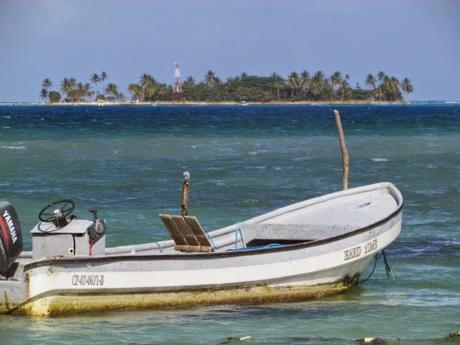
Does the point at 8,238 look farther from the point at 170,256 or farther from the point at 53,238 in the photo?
the point at 170,256

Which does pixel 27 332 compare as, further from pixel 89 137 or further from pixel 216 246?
pixel 89 137

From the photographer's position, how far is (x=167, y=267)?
1595 cm

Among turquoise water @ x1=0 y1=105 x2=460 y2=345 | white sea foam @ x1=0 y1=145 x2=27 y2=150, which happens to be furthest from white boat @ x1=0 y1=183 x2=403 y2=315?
white sea foam @ x1=0 y1=145 x2=27 y2=150

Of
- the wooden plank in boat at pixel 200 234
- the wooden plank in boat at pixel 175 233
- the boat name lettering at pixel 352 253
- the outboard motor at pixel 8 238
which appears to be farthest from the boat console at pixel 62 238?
the boat name lettering at pixel 352 253

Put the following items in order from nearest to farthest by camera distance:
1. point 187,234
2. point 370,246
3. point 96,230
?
point 96,230 → point 187,234 → point 370,246

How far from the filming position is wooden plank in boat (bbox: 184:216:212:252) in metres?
17.1

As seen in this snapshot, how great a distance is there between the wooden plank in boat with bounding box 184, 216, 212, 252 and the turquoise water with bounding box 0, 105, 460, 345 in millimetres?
1262

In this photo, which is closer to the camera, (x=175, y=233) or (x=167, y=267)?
(x=167, y=267)

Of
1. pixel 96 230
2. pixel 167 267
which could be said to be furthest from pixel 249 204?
pixel 167 267

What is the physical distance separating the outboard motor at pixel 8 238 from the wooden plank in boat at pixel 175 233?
239 cm

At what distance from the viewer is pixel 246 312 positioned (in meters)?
16.5

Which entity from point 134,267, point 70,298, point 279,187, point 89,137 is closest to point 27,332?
point 70,298

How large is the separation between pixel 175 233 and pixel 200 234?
44cm

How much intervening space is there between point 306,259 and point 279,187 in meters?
21.9
